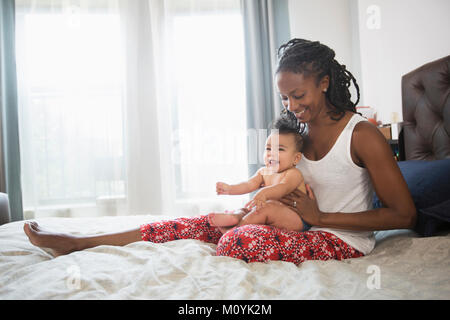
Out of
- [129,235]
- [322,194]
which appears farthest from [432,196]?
[129,235]

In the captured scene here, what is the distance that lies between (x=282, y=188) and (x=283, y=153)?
16cm

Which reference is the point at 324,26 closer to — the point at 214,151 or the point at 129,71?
the point at 214,151

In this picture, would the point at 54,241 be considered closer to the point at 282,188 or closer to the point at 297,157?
the point at 282,188

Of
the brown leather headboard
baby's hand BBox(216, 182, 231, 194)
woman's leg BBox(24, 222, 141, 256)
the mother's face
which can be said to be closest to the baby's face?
the mother's face

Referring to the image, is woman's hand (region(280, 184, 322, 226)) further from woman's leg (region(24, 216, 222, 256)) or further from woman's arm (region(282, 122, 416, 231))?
woman's leg (region(24, 216, 222, 256))

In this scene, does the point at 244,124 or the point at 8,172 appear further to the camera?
the point at 244,124

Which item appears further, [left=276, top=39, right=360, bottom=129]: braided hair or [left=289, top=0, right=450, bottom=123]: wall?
[left=289, top=0, right=450, bottom=123]: wall

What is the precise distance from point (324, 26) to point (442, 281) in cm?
295

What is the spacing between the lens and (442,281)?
74cm

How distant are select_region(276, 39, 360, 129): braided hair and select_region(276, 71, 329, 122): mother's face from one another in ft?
0.06

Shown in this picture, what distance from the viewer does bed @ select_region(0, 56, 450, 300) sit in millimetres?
708

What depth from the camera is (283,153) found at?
1.24m

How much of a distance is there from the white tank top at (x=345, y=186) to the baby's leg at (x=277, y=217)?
0.31 ft
